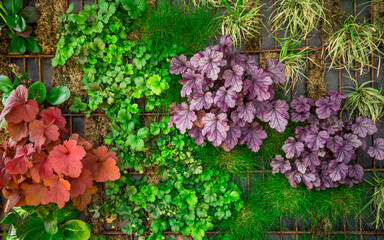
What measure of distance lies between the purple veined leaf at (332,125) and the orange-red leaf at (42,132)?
75.8 inches

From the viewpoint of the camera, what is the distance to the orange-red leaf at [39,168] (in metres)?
1.88

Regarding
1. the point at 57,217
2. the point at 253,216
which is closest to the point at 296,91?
the point at 253,216

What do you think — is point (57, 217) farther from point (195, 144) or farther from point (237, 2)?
point (237, 2)

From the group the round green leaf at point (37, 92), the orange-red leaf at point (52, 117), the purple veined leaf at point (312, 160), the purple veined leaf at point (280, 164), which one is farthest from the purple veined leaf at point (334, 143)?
the round green leaf at point (37, 92)

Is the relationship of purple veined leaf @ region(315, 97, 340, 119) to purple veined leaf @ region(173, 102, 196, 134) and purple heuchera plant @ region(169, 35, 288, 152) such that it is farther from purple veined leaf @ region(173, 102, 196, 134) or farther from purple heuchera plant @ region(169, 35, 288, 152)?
purple veined leaf @ region(173, 102, 196, 134)

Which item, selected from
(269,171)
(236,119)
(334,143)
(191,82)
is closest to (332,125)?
(334,143)

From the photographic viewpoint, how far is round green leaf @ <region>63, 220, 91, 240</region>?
210cm

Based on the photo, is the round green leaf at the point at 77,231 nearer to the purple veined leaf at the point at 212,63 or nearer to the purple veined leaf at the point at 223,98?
the purple veined leaf at the point at 223,98

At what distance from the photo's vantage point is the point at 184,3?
2152mm

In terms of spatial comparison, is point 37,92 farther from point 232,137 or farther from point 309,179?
point 309,179

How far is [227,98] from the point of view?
1.91 m

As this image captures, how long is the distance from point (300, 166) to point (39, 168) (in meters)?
1.84

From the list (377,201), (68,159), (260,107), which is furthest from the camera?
(377,201)

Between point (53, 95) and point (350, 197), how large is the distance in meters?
2.41
